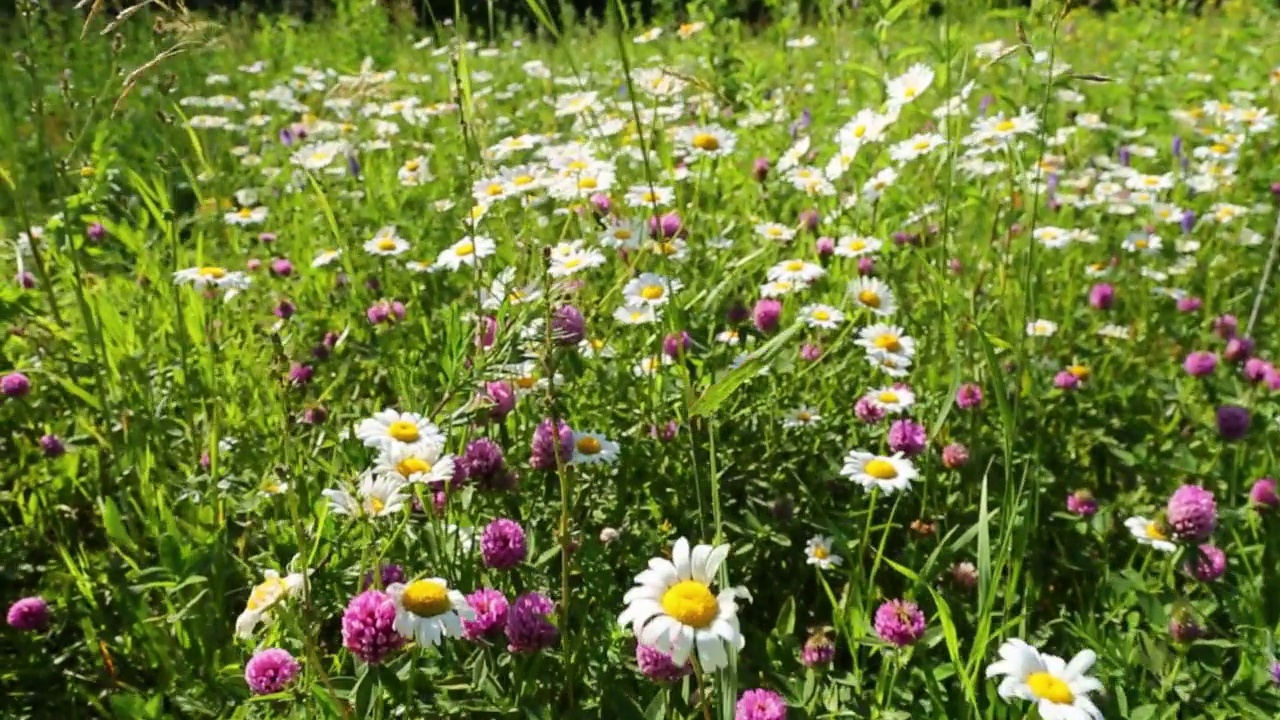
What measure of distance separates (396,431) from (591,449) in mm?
309

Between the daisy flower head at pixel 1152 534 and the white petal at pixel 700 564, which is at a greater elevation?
the white petal at pixel 700 564

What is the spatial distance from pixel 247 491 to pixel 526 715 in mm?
725

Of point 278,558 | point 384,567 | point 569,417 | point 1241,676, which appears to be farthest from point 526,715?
point 1241,676

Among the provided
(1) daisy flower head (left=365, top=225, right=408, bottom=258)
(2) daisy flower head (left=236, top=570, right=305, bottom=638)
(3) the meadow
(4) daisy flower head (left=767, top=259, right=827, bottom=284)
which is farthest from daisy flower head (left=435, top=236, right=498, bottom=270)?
(2) daisy flower head (left=236, top=570, right=305, bottom=638)

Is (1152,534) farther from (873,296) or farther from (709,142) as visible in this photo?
(709,142)

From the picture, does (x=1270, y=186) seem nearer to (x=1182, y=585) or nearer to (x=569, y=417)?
(x=1182, y=585)

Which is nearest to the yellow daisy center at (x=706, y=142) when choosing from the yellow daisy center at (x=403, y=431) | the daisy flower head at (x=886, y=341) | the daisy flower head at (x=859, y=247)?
the daisy flower head at (x=859, y=247)

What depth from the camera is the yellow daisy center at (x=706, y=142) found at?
2.28m

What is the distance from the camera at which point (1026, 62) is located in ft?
6.05

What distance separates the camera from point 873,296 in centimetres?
185

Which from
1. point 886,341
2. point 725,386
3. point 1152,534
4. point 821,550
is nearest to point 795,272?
point 886,341

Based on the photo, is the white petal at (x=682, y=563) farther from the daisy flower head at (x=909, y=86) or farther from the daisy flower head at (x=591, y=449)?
the daisy flower head at (x=909, y=86)

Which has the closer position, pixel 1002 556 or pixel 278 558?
pixel 1002 556

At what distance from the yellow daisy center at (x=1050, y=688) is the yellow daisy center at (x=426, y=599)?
0.59 meters
